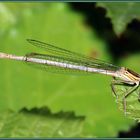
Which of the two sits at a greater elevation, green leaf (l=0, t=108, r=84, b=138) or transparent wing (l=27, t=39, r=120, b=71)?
transparent wing (l=27, t=39, r=120, b=71)

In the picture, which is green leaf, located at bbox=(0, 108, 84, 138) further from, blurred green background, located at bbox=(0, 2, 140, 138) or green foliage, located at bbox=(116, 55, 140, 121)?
green foliage, located at bbox=(116, 55, 140, 121)

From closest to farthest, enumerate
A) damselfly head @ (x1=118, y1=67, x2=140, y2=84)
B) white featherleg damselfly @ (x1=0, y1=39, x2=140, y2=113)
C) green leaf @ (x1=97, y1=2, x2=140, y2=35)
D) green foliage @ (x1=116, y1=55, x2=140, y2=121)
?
green foliage @ (x1=116, y1=55, x2=140, y2=121)
damselfly head @ (x1=118, y1=67, x2=140, y2=84)
green leaf @ (x1=97, y1=2, x2=140, y2=35)
white featherleg damselfly @ (x1=0, y1=39, x2=140, y2=113)

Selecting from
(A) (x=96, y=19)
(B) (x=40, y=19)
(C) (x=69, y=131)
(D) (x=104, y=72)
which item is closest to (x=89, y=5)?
(A) (x=96, y=19)

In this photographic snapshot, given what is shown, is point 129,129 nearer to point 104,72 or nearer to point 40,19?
point 104,72

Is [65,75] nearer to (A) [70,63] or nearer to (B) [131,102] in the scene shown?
(A) [70,63]

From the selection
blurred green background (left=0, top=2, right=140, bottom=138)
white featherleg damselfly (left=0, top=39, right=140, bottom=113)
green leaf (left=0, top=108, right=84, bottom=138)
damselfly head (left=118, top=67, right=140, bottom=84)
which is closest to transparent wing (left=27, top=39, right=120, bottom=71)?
white featherleg damselfly (left=0, top=39, right=140, bottom=113)

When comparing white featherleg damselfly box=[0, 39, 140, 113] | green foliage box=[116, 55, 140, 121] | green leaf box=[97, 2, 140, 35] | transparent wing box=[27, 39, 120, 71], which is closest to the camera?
green foliage box=[116, 55, 140, 121]

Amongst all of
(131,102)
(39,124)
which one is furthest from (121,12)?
(39,124)
